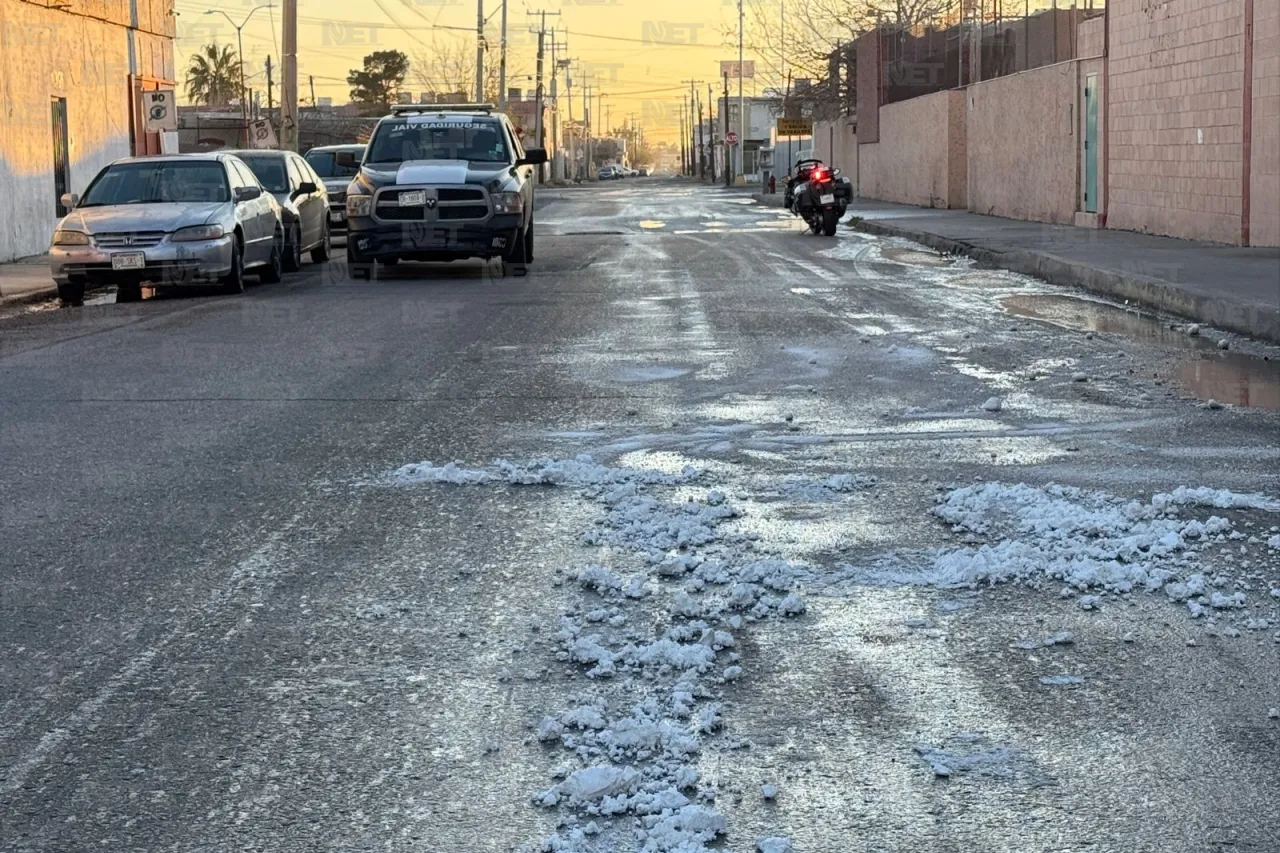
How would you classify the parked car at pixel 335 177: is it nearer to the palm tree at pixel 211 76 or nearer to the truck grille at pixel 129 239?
the truck grille at pixel 129 239

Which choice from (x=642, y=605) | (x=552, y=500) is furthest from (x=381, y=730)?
(x=552, y=500)

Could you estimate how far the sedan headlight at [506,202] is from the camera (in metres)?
19.8

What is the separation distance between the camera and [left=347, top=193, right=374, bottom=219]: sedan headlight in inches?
782

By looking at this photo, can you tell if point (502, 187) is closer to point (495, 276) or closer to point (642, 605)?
point (495, 276)

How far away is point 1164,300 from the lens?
15.3 meters

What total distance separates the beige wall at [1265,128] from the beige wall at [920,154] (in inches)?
811

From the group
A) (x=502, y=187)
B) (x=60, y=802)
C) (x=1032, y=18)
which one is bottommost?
(x=60, y=802)

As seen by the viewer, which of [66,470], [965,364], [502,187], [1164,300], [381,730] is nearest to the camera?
[381,730]

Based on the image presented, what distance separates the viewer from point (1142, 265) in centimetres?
1823

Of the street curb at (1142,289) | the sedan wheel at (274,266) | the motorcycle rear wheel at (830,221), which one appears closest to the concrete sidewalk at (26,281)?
the sedan wheel at (274,266)

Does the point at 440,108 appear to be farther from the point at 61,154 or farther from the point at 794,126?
the point at 794,126

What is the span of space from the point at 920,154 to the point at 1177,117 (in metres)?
22.5

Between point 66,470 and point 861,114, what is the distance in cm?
5124

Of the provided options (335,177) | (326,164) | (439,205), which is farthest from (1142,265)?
(326,164)
